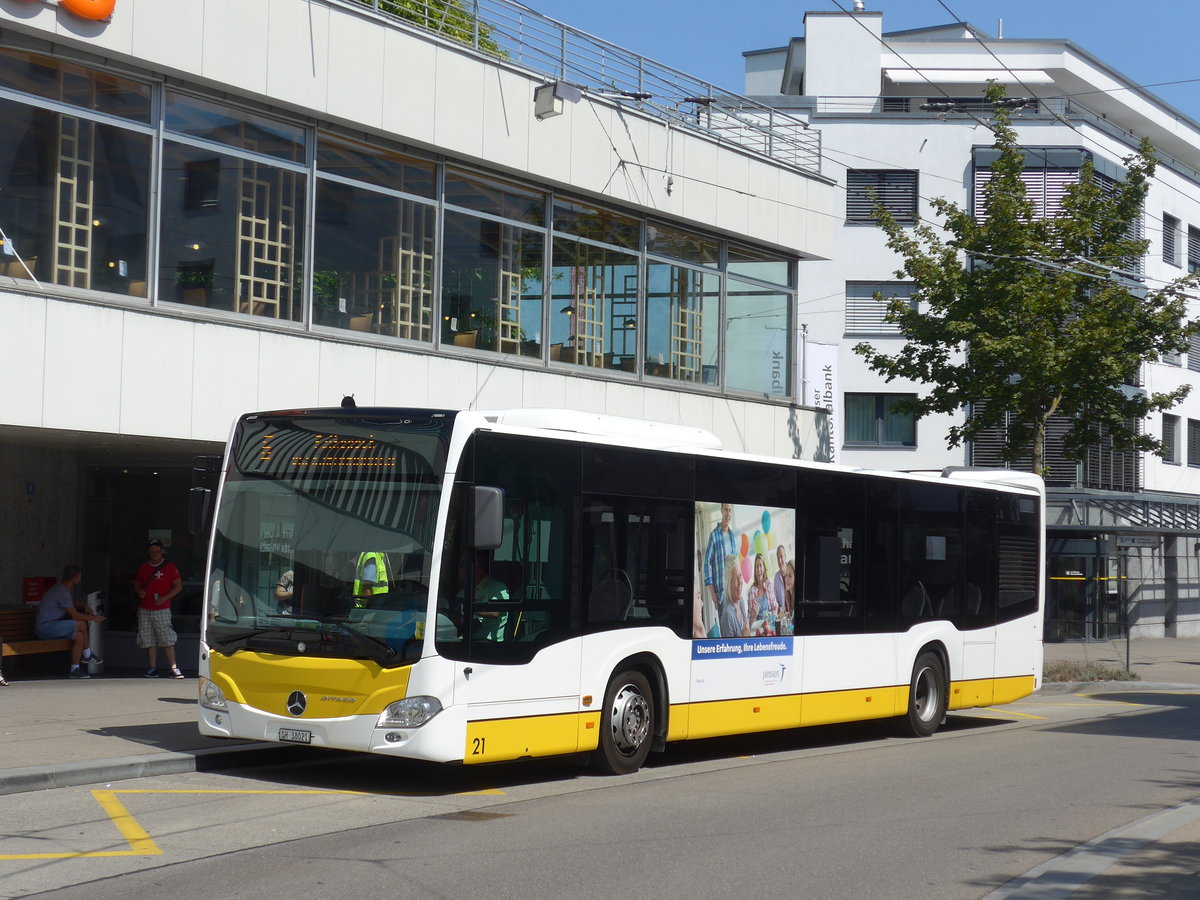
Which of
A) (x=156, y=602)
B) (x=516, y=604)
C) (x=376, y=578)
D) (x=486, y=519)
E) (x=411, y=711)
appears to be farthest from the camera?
(x=156, y=602)

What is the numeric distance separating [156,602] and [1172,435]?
36.8 meters

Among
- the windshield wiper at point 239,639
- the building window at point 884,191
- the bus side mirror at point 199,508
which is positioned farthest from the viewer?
the building window at point 884,191

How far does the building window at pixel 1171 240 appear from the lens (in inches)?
1838

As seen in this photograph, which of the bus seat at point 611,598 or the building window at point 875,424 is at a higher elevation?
the building window at point 875,424

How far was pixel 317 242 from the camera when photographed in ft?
61.5

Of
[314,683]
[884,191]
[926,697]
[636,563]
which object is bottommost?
[926,697]

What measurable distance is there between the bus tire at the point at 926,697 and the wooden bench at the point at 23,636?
10267 millimetres

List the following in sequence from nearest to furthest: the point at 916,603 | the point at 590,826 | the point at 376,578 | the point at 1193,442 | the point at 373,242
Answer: the point at 590,826 → the point at 376,578 → the point at 916,603 → the point at 373,242 → the point at 1193,442

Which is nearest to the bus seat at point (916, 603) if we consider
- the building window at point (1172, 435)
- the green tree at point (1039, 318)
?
the green tree at point (1039, 318)

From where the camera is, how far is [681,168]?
23625mm

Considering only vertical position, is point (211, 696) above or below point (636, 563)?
below

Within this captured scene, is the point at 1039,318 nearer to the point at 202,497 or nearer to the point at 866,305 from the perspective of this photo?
the point at 202,497

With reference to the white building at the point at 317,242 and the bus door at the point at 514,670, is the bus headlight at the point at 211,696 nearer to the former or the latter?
the bus door at the point at 514,670

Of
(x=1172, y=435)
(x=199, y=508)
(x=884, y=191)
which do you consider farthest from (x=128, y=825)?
(x=1172, y=435)
